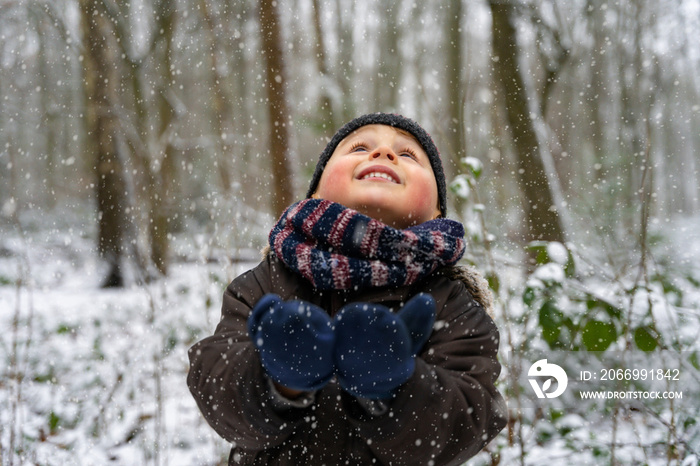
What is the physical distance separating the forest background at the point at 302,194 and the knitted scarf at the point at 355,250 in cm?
101

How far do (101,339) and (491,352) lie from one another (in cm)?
533

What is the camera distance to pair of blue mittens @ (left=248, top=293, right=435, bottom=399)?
784 millimetres

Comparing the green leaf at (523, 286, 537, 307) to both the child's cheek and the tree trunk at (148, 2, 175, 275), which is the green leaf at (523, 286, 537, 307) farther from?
the tree trunk at (148, 2, 175, 275)

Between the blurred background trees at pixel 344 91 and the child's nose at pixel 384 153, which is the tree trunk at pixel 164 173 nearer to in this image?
the blurred background trees at pixel 344 91

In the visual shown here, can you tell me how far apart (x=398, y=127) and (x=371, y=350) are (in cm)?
72

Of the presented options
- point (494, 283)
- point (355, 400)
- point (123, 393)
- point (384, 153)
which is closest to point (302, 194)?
point (123, 393)

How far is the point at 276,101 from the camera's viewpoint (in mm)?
3412

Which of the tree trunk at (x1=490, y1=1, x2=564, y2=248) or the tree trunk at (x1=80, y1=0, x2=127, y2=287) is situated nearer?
the tree trunk at (x1=490, y1=1, x2=564, y2=248)

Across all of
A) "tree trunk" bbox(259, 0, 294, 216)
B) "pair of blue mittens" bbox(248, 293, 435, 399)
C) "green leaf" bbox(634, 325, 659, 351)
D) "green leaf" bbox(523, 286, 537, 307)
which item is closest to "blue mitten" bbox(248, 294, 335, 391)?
"pair of blue mittens" bbox(248, 293, 435, 399)

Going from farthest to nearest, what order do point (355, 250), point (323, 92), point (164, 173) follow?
point (164, 173) < point (323, 92) < point (355, 250)

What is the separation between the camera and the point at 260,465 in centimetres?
108

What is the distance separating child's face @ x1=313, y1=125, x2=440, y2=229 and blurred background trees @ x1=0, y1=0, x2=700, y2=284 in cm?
79

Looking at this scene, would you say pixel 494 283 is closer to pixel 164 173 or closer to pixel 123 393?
pixel 123 393

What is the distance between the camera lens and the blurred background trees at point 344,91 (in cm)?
344
